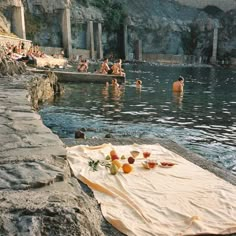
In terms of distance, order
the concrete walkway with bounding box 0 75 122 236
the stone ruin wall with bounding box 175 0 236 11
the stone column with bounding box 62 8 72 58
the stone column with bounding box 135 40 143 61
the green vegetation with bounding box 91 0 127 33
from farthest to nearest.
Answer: the stone ruin wall with bounding box 175 0 236 11
the stone column with bounding box 135 40 143 61
the green vegetation with bounding box 91 0 127 33
the stone column with bounding box 62 8 72 58
the concrete walkway with bounding box 0 75 122 236

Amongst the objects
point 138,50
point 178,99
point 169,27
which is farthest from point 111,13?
point 178,99

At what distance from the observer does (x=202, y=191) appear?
14.1ft

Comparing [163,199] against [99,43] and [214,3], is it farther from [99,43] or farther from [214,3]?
[214,3]

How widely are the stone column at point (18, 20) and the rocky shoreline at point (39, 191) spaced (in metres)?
39.1

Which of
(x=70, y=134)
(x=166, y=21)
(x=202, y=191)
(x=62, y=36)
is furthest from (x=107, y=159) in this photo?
(x=166, y=21)

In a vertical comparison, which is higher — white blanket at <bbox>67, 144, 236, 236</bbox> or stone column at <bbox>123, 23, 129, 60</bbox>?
stone column at <bbox>123, 23, 129, 60</bbox>

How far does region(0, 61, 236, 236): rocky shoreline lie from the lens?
175 centimetres

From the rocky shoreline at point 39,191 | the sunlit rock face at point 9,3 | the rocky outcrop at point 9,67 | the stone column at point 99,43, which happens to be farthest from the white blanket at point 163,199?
the stone column at point 99,43

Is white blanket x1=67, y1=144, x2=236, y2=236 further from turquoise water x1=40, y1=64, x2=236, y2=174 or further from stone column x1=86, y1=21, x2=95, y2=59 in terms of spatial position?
stone column x1=86, y1=21, x2=95, y2=59

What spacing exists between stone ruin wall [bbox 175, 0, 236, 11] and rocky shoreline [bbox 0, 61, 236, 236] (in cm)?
7628

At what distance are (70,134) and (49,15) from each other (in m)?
47.2

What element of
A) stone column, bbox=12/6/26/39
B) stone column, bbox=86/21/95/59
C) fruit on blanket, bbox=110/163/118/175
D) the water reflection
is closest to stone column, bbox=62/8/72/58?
stone column, bbox=86/21/95/59

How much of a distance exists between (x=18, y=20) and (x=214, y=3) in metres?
48.8

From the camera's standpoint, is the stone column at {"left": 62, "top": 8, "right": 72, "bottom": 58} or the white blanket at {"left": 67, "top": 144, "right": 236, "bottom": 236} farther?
the stone column at {"left": 62, "top": 8, "right": 72, "bottom": 58}
